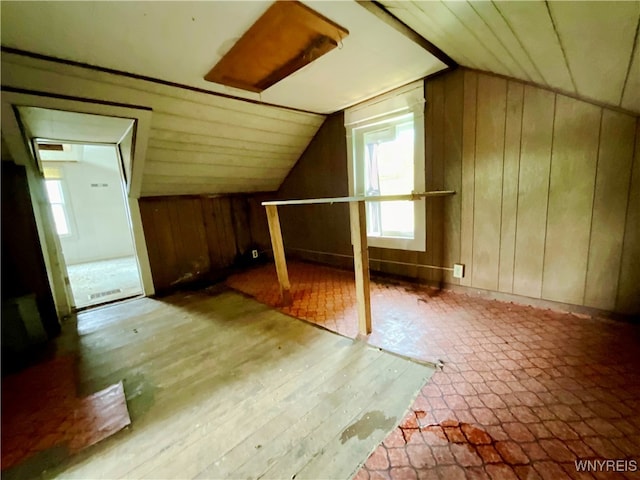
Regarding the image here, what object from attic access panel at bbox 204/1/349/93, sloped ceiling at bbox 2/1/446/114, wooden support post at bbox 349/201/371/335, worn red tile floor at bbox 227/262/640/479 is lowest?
worn red tile floor at bbox 227/262/640/479

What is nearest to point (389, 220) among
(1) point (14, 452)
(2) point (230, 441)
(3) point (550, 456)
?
(3) point (550, 456)

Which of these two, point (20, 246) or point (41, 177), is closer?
point (20, 246)

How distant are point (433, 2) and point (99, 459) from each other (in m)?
2.49

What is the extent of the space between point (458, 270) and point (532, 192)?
855 millimetres

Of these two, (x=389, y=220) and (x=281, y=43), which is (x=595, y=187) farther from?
(x=281, y=43)

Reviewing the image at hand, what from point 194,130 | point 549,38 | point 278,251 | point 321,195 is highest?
point 194,130

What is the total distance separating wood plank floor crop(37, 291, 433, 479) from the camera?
3.43ft

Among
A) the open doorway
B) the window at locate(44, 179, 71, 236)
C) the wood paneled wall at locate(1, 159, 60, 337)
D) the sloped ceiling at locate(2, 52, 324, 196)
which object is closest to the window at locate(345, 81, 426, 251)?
the sloped ceiling at locate(2, 52, 324, 196)

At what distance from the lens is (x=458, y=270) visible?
2424 millimetres

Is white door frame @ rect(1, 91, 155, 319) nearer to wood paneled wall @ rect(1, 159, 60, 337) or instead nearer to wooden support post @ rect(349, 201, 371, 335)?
wood paneled wall @ rect(1, 159, 60, 337)

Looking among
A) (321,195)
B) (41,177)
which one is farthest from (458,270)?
(41,177)

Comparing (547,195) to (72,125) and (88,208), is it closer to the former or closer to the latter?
(72,125)

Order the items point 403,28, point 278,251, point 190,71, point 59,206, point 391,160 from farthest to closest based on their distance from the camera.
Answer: point 59,206
point 391,160
point 278,251
point 190,71
point 403,28

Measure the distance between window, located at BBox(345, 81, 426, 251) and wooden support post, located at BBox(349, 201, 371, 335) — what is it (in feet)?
3.77
